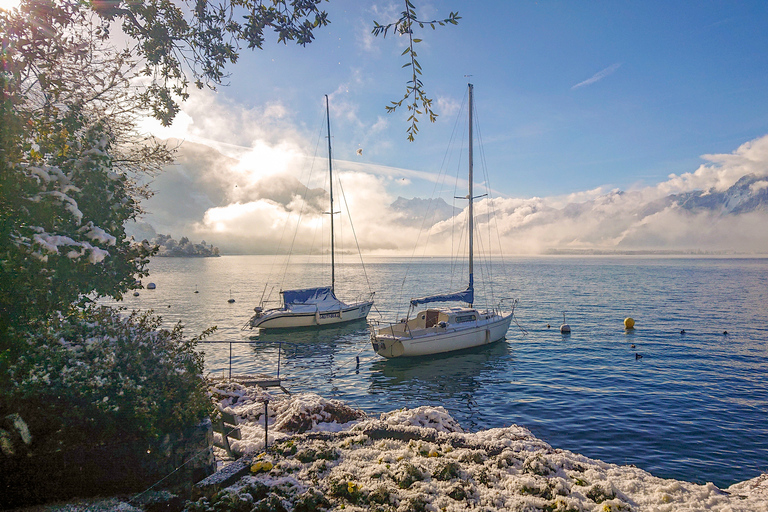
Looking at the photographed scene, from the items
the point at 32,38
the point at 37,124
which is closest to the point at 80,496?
the point at 37,124

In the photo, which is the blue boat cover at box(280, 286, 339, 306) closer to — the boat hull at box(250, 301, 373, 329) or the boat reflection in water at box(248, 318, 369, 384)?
the boat hull at box(250, 301, 373, 329)

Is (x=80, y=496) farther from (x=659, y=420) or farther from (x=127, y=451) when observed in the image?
(x=659, y=420)

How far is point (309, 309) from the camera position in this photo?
38750 mm

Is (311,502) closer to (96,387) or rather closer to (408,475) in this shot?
(408,475)

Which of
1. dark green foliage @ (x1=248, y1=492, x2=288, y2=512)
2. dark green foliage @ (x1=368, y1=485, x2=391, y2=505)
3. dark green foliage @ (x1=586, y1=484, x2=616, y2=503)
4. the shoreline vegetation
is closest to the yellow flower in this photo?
the shoreline vegetation

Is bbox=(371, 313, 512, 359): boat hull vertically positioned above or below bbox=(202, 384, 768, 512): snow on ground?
below

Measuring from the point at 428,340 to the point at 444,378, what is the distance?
3.37 metres

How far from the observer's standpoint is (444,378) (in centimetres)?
2347

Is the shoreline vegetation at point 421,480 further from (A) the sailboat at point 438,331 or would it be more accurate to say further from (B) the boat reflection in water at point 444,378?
(A) the sailboat at point 438,331

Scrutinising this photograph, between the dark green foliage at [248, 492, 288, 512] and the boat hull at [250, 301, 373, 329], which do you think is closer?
the dark green foliage at [248, 492, 288, 512]

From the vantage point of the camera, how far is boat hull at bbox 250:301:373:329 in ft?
122

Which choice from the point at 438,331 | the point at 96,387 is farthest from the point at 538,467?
the point at 438,331

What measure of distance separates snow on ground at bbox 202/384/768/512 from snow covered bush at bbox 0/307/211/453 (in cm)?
170

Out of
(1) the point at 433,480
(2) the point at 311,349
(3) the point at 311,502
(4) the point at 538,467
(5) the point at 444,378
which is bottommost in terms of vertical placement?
(2) the point at 311,349
